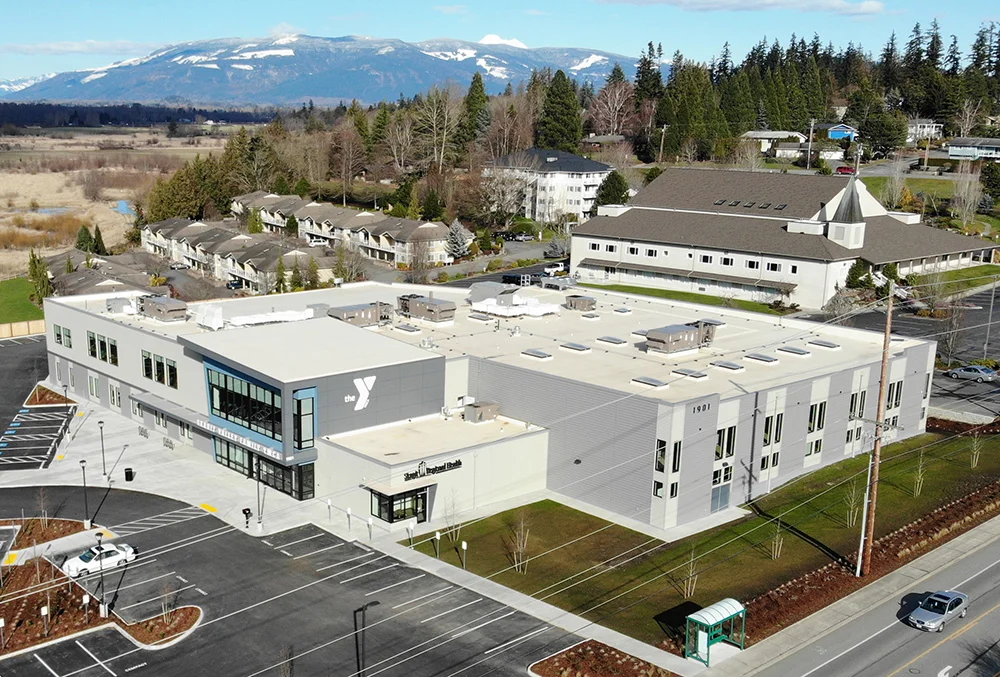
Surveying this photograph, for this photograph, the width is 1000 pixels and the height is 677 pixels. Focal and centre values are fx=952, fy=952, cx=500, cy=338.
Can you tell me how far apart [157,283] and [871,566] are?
78.0m

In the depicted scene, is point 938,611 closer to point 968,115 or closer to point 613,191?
point 613,191

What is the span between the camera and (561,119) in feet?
469

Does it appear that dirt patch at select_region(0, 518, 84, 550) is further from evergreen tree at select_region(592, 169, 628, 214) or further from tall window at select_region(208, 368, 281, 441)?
evergreen tree at select_region(592, 169, 628, 214)

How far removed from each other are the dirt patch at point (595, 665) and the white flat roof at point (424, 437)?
13.0 meters

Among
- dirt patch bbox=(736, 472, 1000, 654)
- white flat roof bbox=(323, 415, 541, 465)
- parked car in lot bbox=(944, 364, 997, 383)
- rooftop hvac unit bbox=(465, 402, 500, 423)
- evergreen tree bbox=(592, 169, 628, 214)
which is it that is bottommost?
dirt patch bbox=(736, 472, 1000, 654)

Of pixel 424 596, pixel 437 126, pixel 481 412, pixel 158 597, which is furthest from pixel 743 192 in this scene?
pixel 158 597

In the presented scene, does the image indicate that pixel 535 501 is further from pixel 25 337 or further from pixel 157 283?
pixel 157 283

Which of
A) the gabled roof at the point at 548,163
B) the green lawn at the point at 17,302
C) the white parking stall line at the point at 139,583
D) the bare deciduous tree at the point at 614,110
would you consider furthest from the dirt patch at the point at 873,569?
the bare deciduous tree at the point at 614,110

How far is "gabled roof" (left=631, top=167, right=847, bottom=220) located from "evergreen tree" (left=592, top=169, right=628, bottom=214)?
12.2 metres

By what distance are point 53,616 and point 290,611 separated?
27.1ft

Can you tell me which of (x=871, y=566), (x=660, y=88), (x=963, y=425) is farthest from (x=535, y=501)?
(x=660, y=88)

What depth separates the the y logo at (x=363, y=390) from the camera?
150 feet

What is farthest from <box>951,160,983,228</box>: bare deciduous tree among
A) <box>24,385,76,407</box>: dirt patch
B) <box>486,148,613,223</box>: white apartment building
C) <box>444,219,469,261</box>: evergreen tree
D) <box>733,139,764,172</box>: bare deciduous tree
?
<box>24,385,76,407</box>: dirt patch

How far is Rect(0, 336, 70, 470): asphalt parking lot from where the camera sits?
49.9 meters
